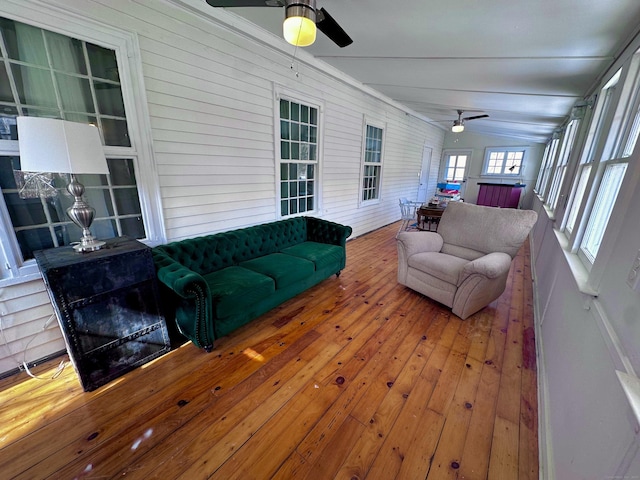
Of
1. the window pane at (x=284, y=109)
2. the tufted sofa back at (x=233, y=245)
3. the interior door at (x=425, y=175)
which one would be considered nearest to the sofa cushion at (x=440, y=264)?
the tufted sofa back at (x=233, y=245)

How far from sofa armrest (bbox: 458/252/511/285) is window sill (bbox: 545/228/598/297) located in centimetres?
44

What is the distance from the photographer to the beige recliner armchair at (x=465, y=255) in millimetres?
2416

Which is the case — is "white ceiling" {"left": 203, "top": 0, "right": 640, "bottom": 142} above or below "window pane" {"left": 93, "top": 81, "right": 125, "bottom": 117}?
above

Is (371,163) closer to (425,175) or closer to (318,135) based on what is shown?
(318,135)

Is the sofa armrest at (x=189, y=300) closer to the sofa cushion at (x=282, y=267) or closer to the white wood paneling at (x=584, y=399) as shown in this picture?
the sofa cushion at (x=282, y=267)

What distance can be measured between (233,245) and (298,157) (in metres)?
1.71

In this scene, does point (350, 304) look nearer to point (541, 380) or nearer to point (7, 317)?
point (541, 380)

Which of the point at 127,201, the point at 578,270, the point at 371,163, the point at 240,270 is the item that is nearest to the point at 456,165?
the point at 371,163

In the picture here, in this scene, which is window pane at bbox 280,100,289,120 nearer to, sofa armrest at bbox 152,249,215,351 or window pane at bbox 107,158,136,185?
window pane at bbox 107,158,136,185

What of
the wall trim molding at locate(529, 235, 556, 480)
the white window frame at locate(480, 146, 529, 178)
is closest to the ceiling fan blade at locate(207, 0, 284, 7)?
the wall trim molding at locate(529, 235, 556, 480)

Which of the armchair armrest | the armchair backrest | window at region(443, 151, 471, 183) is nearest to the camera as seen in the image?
the armchair backrest

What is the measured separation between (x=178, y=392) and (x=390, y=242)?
4325mm

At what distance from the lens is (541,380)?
1.80 metres

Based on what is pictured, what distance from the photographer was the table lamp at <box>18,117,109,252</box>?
1.34 metres
